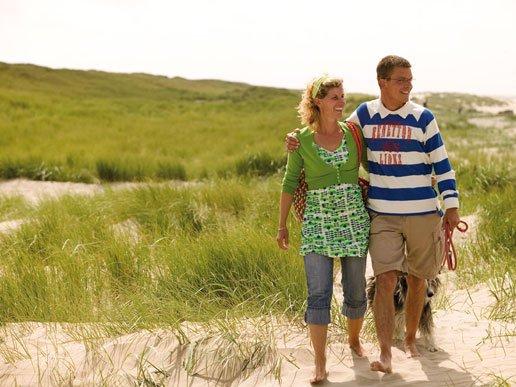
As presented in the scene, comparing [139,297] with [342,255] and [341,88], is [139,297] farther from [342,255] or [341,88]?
[341,88]

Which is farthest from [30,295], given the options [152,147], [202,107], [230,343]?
[202,107]

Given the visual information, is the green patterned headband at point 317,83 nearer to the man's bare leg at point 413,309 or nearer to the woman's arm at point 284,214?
the woman's arm at point 284,214

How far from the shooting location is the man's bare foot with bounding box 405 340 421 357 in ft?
11.9

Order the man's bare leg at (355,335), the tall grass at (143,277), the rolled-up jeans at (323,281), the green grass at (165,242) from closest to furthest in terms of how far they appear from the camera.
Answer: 1. the rolled-up jeans at (323,281)
2. the man's bare leg at (355,335)
3. the tall grass at (143,277)
4. the green grass at (165,242)

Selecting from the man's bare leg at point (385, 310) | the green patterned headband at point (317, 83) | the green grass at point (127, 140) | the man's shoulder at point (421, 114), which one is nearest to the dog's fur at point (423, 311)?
the man's bare leg at point (385, 310)

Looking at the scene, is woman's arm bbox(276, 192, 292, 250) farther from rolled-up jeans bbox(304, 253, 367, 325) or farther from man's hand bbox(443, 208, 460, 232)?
man's hand bbox(443, 208, 460, 232)

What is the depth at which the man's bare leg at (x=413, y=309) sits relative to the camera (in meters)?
3.54

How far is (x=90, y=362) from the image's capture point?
371 cm

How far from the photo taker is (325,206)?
3.33 metres

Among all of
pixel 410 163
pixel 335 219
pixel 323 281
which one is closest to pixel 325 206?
pixel 335 219

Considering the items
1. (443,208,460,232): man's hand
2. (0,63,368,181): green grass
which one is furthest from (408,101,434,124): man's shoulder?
(0,63,368,181): green grass

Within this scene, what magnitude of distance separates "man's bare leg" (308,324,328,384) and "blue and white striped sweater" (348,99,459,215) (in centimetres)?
70

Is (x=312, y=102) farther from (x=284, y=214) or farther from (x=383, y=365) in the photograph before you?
(x=383, y=365)

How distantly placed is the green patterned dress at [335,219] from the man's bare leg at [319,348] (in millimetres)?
389
